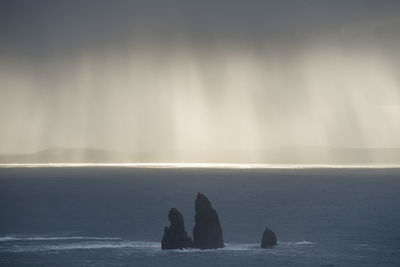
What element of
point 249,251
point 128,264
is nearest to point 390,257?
point 249,251

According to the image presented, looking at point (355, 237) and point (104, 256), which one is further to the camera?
point (355, 237)

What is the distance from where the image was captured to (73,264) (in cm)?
14950

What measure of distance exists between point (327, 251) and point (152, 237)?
4339cm

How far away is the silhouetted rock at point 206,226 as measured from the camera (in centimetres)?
15512

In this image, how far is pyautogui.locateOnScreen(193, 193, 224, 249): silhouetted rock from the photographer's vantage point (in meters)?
155

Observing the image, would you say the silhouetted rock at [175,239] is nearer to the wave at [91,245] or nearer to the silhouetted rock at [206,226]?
the wave at [91,245]

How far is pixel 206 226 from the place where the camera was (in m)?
157

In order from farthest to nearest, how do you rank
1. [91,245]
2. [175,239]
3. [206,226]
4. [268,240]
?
1. [91,245]
2. [268,240]
3. [175,239]
4. [206,226]

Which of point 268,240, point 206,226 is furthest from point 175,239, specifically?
point 268,240

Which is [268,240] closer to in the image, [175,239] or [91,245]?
[175,239]

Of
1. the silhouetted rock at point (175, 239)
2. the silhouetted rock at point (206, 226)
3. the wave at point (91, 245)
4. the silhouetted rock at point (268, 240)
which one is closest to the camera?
the silhouetted rock at point (206, 226)

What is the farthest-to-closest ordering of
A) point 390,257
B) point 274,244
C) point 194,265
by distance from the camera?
point 274,244
point 390,257
point 194,265

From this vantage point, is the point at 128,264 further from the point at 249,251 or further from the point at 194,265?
the point at 249,251

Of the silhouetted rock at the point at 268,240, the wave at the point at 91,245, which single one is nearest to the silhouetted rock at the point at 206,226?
the wave at the point at 91,245
